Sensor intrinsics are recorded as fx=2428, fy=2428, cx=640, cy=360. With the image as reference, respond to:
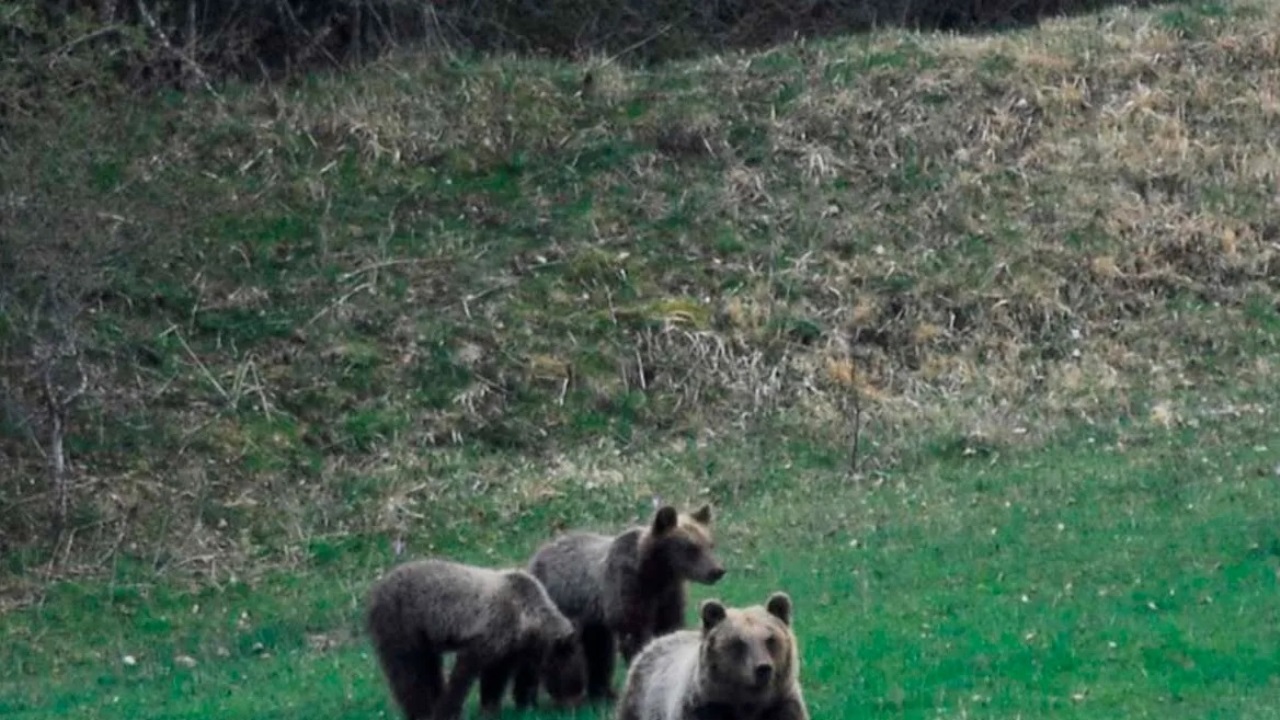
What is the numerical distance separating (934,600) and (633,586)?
409 cm

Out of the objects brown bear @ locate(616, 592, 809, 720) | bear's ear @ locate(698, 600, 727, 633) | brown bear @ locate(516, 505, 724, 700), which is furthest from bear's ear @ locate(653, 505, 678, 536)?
bear's ear @ locate(698, 600, 727, 633)

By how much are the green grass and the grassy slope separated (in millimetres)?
80

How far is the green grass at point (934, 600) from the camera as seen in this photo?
1673cm

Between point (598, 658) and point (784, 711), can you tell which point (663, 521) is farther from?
point (784, 711)

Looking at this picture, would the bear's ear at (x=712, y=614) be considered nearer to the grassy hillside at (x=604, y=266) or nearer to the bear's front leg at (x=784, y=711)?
the bear's front leg at (x=784, y=711)

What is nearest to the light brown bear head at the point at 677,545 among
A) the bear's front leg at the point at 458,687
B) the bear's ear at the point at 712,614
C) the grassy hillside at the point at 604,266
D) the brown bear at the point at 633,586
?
the brown bear at the point at 633,586

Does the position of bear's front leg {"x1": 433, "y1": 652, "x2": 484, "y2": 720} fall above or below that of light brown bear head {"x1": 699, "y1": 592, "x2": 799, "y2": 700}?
below

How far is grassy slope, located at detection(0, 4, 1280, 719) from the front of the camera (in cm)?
2114

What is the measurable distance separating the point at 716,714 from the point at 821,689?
344cm

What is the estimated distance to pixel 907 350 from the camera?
32.7 m

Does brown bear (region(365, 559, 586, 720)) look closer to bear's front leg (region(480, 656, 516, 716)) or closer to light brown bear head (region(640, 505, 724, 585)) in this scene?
bear's front leg (region(480, 656, 516, 716))

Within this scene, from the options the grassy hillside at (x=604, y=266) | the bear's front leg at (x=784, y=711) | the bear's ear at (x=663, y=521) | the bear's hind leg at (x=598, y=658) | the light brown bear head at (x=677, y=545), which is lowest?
the grassy hillside at (x=604, y=266)

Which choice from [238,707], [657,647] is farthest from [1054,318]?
[657,647]

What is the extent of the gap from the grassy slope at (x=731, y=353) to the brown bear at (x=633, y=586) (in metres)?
1.19
